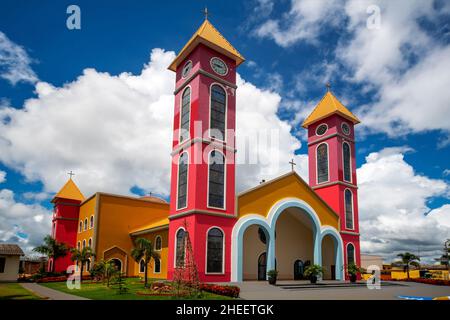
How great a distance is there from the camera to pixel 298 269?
1190 inches

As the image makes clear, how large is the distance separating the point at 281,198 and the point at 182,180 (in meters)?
7.19

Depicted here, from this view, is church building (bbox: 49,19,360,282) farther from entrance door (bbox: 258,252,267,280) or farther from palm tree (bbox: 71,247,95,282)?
palm tree (bbox: 71,247,95,282)

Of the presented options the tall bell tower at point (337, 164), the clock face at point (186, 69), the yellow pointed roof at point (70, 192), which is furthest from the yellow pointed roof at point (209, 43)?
the yellow pointed roof at point (70, 192)

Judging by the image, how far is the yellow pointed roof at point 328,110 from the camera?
106 feet

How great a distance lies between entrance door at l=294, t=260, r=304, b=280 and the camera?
29.9m

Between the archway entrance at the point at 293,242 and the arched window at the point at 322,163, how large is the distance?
4.24 meters

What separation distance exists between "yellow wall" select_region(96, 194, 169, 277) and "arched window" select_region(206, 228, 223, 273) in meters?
13.1

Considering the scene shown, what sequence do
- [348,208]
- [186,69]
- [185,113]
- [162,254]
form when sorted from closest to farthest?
[185,113] < [186,69] < [162,254] < [348,208]

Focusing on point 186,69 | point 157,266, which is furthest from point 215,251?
point 186,69

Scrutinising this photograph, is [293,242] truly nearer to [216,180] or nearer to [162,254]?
[162,254]
